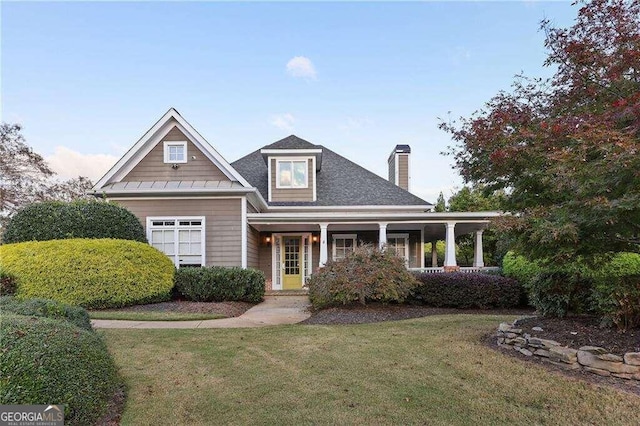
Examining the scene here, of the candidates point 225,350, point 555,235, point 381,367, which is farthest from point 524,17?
point 225,350

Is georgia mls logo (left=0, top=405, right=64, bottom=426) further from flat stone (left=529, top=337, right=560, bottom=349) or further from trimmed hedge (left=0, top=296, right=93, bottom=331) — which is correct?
flat stone (left=529, top=337, right=560, bottom=349)

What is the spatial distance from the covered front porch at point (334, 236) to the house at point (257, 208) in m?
0.04

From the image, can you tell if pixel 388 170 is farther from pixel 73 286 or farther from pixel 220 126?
pixel 73 286

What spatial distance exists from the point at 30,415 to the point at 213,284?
7602mm

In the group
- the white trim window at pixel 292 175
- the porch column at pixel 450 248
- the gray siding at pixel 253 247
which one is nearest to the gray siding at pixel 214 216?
the gray siding at pixel 253 247

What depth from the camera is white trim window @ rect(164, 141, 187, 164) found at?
12.7m

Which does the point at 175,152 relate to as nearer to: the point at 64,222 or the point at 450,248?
the point at 64,222

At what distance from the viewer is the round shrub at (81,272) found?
875cm

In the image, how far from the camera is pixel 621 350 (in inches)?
163

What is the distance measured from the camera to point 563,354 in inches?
173

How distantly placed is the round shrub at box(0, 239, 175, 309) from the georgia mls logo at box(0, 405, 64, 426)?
6.85 meters

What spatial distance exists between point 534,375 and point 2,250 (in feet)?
38.6

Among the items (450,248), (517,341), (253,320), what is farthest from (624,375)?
(450,248)

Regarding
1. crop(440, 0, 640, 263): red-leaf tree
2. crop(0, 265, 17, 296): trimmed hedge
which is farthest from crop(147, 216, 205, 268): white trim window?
crop(440, 0, 640, 263): red-leaf tree
